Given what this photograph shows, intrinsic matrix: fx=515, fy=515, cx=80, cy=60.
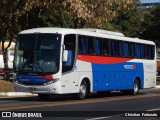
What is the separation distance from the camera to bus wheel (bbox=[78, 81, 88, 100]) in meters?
24.9

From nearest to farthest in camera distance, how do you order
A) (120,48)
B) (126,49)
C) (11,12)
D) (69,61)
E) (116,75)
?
1. (69,61)
2. (116,75)
3. (120,48)
4. (126,49)
5. (11,12)

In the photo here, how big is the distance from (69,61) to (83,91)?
6.78 feet

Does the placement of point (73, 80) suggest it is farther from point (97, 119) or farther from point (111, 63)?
point (97, 119)

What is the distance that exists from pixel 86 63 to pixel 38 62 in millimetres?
2880

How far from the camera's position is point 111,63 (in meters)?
27.6

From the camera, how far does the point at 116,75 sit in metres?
28.3

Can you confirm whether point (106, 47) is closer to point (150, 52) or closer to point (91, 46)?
point (91, 46)

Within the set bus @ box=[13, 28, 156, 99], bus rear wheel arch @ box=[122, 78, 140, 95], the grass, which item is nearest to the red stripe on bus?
bus @ box=[13, 28, 156, 99]

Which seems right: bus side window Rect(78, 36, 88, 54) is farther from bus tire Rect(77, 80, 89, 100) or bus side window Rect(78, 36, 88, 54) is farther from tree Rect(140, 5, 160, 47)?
tree Rect(140, 5, 160, 47)

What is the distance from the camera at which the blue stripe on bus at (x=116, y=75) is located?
26.4 meters

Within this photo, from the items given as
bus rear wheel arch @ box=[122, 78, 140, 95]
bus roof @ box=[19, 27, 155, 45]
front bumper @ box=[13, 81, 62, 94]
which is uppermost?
bus roof @ box=[19, 27, 155, 45]

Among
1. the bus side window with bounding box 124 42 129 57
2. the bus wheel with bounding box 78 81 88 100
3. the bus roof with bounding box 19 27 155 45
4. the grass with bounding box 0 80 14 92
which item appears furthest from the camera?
the grass with bounding box 0 80 14 92

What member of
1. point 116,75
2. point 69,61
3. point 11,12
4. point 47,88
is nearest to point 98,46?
point 116,75

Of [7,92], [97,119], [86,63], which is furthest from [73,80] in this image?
[97,119]
